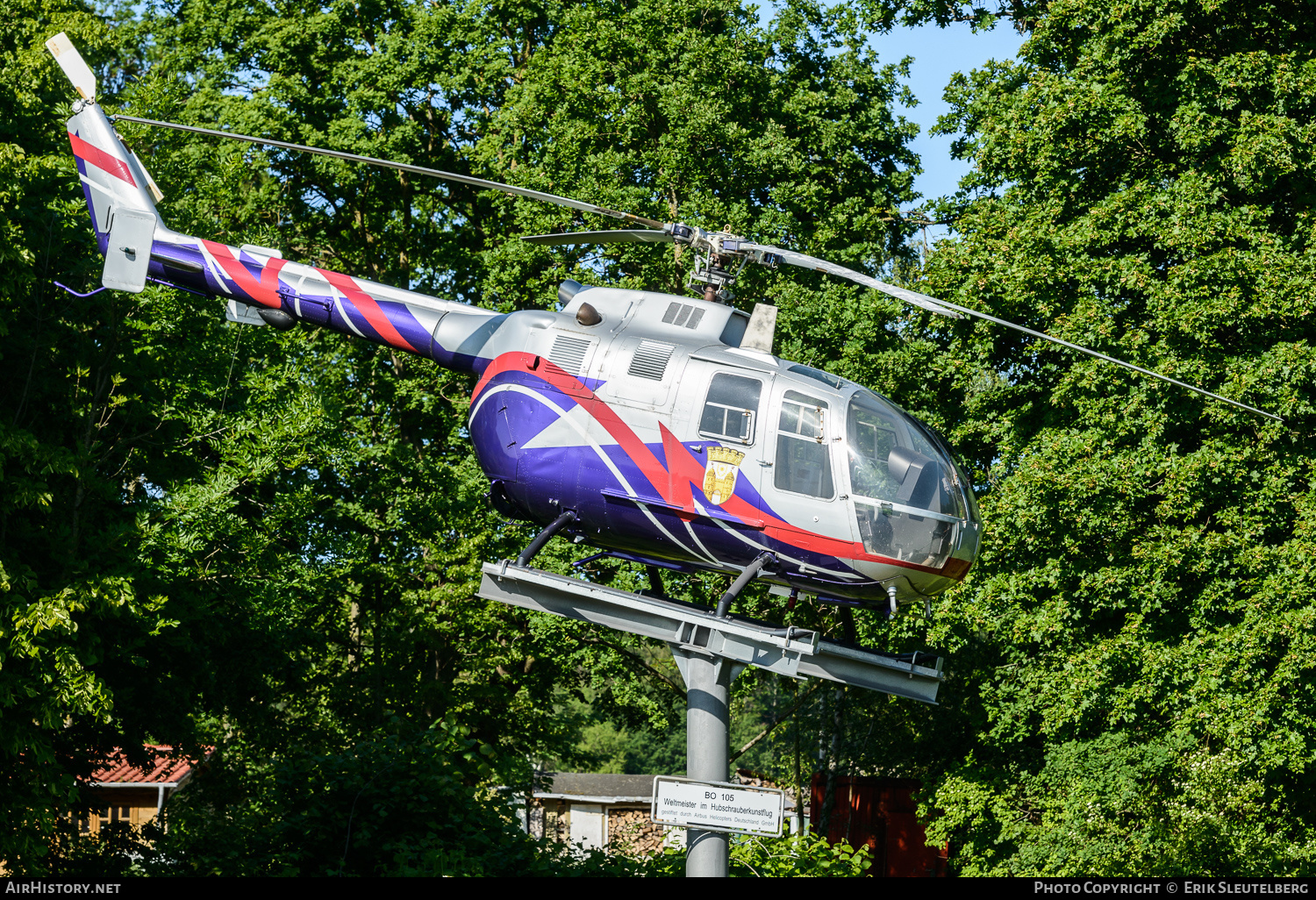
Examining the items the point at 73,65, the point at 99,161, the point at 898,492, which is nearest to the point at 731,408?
the point at 898,492

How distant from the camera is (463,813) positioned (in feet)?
43.9

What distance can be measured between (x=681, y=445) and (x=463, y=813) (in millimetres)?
6042

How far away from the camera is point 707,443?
9859 millimetres

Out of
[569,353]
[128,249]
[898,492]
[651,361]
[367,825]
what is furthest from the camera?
[367,825]

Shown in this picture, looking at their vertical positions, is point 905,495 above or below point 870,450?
below

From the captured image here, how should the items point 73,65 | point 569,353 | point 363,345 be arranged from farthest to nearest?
point 363,345 → point 73,65 → point 569,353

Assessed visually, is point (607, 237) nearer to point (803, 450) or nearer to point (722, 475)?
point (722, 475)

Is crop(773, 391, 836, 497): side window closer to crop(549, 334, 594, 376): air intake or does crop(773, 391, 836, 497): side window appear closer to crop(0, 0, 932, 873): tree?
crop(549, 334, 594, 376): air intake

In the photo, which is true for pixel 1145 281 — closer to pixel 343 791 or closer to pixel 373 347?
pixel 343 791

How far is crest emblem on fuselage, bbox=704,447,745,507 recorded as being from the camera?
977 cm

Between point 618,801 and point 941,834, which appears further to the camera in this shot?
point 618,801

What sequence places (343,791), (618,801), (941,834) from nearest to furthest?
(343,791)
(941,834)
(618,801)

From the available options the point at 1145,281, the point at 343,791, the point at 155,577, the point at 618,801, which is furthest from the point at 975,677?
the point at 618,801

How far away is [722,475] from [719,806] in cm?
270
